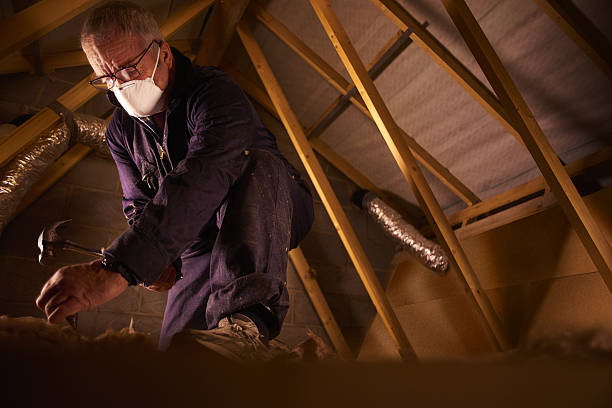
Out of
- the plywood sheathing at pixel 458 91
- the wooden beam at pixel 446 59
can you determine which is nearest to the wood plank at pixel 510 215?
the plywood sheathing at pixel 458 91

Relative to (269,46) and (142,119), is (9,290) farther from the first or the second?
(269,46)

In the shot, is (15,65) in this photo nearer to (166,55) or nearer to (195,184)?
(166,55)

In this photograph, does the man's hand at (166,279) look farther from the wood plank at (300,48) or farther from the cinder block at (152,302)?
the wood plank at (300,48)

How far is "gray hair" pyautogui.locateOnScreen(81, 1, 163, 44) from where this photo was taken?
1226 millimetres

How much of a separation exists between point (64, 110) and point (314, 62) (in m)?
1.76

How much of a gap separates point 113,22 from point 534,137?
61.4 inches

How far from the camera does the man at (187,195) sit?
0.85 m

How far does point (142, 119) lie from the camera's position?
1.39m

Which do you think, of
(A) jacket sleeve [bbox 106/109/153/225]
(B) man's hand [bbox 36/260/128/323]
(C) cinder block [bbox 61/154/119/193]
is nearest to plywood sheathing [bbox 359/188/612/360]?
(A) jacket sleeve [bbox 106/109/153/225]

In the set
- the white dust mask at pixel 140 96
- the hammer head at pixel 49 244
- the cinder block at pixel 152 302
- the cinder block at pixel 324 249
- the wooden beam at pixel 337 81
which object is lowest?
the cinder block at pixel 152 302

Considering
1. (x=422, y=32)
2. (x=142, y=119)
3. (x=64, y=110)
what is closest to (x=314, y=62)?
(x=422, y=32)

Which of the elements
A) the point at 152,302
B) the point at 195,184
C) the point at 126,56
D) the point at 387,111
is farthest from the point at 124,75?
the point at 152,302

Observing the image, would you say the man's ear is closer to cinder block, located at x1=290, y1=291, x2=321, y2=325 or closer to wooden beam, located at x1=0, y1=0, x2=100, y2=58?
wooden beam, located at x1=0, y1=0, x2=100, y2=58

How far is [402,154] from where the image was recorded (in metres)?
2.35
